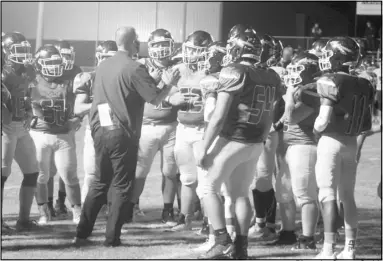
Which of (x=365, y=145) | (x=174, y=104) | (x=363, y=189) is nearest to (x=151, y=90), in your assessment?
(x=174, y=104)

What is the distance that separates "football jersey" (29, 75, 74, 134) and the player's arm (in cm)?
232

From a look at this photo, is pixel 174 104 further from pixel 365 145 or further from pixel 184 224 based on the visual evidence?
pixel 365 145

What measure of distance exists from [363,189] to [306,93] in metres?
4.42

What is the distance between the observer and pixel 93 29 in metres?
24.5

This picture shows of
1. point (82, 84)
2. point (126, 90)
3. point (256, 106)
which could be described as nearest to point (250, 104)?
point (256, 106)

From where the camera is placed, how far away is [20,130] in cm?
765

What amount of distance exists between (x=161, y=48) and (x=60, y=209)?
2.24 metres

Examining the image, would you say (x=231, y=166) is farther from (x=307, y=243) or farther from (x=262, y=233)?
(x=262, y=233)

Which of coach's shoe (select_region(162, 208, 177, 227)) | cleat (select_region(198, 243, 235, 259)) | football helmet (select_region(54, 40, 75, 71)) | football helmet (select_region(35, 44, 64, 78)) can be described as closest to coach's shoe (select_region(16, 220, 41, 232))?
coach's shoe (select_region(162, 208, 177, 227))

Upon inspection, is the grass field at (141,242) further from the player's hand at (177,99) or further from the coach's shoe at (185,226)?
the player's hand at (177,99)

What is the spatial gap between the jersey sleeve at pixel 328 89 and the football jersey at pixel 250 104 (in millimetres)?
403

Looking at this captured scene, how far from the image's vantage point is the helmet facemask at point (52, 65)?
8102 mm

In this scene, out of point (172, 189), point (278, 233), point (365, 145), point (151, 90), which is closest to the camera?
point (151, 90)

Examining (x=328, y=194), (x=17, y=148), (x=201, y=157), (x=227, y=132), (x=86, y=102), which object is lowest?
(x=328, y=194)
